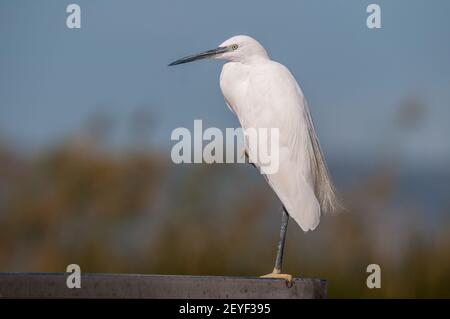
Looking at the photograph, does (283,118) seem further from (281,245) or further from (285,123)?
(281,245)

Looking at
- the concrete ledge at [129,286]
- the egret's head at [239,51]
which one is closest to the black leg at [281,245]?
the concrete ledge at [129,286]

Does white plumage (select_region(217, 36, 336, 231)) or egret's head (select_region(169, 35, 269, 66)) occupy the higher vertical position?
egret's head (select_region(169, 35, 269, 66))

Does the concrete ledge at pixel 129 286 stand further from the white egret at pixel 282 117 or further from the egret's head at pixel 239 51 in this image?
the egret's head at pixel 239 51

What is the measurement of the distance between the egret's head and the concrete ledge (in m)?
1.14

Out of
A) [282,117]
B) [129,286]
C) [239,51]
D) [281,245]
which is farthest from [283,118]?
[129,286]

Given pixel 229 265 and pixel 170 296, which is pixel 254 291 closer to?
pixel 170 296

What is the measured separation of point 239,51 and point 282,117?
35 cm

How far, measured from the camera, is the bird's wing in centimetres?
299

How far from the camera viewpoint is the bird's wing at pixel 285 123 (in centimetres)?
299

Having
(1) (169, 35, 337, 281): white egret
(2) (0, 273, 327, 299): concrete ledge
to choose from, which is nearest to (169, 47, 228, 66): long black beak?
(1) (169, 35, 337, 281): white egret

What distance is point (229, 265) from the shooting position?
12.6 feet

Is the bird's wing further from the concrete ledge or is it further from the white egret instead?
the concrete ledge
